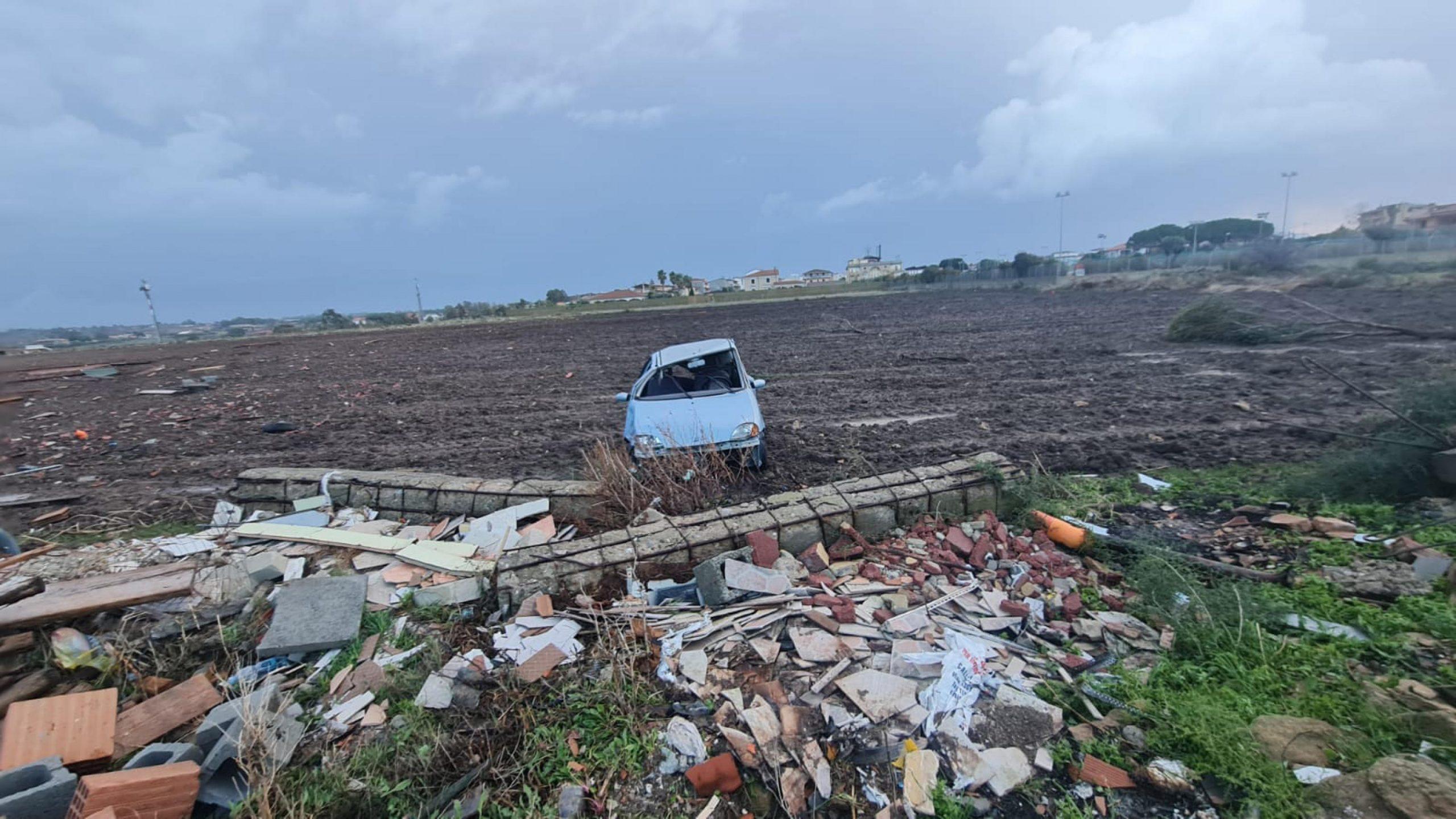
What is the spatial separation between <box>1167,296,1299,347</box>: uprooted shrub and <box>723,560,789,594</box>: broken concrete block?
52.6 ft

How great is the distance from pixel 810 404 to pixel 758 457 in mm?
5007

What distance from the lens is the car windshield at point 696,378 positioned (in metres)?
7.05

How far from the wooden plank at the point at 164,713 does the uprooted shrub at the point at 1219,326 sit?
755 inches

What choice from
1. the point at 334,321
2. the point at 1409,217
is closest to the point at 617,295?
the point at 334,321

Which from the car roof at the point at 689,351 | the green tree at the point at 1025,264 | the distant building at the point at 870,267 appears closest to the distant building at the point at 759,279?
the distant building at the point at 870,267

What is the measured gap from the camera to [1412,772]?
7.20 feet

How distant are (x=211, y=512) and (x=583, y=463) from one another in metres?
4.35

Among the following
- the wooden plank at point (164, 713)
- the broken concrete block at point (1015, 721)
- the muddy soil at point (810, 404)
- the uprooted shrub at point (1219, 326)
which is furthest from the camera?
the uprooted shrub at point (1219, 326)

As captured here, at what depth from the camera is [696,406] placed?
670cm

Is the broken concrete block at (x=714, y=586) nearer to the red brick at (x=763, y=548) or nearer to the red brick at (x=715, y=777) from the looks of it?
the red brick at (x=763, y=548)

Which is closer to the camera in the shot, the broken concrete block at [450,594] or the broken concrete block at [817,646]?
the broken concrete block at [817,646]

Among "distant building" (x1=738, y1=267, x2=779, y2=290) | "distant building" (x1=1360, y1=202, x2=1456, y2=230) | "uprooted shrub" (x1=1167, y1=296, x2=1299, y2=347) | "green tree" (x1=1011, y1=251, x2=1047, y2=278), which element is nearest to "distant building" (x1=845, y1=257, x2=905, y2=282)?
"distant building" (x1=738, y1=267, x2=779, y2=290)

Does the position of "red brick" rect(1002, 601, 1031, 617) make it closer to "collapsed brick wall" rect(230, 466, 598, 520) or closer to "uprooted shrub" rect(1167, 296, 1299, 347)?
"collapsed brick wall" rect(230, 466, 598, 520)

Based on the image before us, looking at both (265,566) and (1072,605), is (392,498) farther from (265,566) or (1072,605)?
(1072,605)
